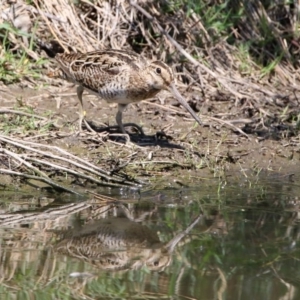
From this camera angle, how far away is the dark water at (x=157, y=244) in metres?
4.78

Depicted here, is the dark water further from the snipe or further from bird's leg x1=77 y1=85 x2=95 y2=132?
bird's leg x1=77 y1=85 x2=95 y2=132

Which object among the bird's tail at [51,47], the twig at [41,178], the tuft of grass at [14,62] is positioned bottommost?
the twig at [41,178]

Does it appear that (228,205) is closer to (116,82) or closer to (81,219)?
(81,219)

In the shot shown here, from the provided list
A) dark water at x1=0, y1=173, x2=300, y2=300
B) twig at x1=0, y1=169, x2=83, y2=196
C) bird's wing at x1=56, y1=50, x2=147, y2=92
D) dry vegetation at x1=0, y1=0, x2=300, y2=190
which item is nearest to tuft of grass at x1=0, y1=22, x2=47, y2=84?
dry vegetation at x1=0, y1=0, x2=300, y2=190

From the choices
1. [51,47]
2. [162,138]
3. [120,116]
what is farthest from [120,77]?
[51,47]

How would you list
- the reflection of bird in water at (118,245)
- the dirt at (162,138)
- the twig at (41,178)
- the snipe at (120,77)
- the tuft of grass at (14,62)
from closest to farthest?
the reflection of bird in water at (118,245) < the twig at (41,178) < the dirt at (162,138) < the snipe at (120,77) < the tuft of grass at (14,62)

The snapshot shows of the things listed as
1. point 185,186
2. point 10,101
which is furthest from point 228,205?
point 10,101

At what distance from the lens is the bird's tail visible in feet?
30.7

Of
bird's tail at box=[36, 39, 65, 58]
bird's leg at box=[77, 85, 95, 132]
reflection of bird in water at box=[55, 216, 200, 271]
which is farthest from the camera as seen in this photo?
bird's tail at box=[36, 39, 65, 58]

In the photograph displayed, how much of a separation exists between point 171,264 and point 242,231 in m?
0.90

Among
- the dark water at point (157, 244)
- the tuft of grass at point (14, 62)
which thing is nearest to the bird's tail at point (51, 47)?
the tuft of grass at point (14, 62)

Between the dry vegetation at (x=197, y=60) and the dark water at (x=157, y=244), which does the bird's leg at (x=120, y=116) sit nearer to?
the dry vegetation at (x=197, y=60)

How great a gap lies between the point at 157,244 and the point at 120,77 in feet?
8.25

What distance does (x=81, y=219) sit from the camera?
6152 millimetres
